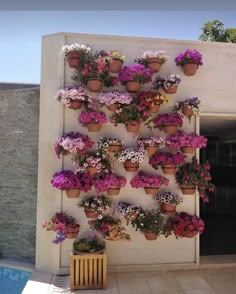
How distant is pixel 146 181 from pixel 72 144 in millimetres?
1279

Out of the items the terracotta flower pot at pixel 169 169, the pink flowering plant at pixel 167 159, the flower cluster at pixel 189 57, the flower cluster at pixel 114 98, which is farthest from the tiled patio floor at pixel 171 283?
the flower cluster at pixel 189 57

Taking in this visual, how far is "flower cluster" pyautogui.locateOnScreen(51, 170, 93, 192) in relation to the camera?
4.39 m

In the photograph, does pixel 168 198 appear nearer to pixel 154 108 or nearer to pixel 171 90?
pixel 154 108

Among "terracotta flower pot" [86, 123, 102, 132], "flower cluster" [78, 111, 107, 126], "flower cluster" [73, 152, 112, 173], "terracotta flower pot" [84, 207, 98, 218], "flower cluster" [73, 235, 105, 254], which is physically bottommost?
"flower cluster" [73, 235, 105, 254]

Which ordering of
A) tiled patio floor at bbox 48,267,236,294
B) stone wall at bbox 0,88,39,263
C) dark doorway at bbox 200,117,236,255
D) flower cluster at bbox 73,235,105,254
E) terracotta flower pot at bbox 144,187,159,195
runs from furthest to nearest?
1. dark doorway at bbox 200,117,236,255
2. stone wall at bbox 0,88,39,263
3. terracotta flower pot at bbox 144,187,159,195
4. flower cluster at bbox 73,235,105,254
5. tiled patio floor at bbox 48,267,236,294

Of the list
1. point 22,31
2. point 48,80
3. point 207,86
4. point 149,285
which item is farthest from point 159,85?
point 149,285

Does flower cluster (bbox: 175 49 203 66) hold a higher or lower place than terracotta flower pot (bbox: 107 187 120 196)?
higher

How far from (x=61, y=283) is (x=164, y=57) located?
3799mm

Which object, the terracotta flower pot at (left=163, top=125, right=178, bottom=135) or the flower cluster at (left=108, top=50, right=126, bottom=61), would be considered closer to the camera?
the flower cluster at (left=108, top=50, right=126, bottom=61)

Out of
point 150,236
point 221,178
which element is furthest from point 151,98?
point 221,178

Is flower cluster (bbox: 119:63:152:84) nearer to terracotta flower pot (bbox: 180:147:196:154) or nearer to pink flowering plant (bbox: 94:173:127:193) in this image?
terracotta flower pot (bbox: 180:147:196:154)

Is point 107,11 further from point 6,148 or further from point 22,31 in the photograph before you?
point 6,148

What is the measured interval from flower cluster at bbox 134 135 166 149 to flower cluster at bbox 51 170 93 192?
974 millimetres

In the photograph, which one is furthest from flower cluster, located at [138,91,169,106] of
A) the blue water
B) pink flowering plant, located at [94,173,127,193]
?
the blue water
